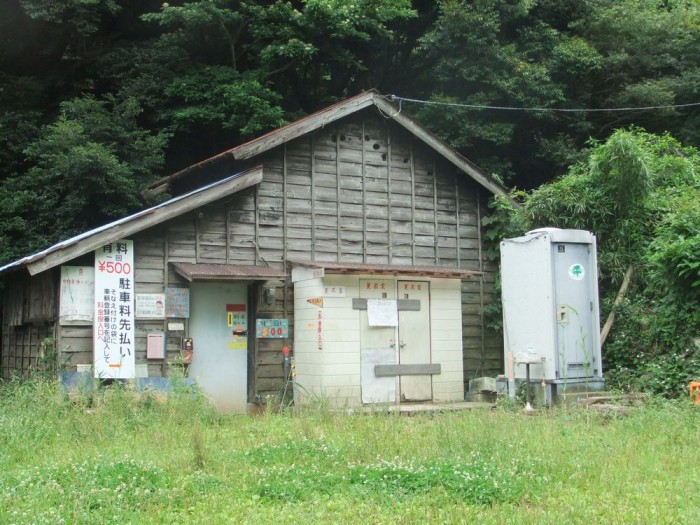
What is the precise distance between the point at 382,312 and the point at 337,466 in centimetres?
597

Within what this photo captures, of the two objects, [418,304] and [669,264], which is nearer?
[669,264]

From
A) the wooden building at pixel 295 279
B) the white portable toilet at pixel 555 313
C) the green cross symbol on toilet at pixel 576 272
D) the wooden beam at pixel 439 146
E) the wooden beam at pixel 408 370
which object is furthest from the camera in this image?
the wooden beam at pixel 439 146

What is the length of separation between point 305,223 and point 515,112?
9489 mm

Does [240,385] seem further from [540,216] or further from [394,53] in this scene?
[394,53]

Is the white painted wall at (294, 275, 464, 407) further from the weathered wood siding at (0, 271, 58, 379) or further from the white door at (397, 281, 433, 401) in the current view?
the weathered wood siding at (0, 271, 58, 379)

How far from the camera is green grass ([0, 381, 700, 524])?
5.33 meters

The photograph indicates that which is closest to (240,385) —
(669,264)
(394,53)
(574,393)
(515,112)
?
(574,393)

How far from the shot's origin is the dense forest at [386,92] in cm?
1380

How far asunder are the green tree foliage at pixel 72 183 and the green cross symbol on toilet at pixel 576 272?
385 inches

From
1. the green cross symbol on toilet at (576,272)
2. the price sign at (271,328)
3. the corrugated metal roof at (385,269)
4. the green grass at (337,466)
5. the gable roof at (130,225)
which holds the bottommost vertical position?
the green grass at (337,466)

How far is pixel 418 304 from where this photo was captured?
42.4 ft

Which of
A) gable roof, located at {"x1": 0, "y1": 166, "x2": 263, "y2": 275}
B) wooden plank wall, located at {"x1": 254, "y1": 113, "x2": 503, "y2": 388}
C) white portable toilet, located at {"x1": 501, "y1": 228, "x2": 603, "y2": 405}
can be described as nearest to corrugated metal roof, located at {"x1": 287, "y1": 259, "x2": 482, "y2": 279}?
wooden plank wall, located at {"x1": 254, "y1": 113, "x2": 503, "y2": 388}

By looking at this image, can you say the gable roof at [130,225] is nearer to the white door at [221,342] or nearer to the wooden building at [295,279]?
the wooden building at [295,279]

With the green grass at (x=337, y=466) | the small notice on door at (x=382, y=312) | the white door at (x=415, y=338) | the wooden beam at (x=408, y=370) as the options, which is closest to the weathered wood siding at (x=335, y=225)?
the white door at (x=415, y=338)
